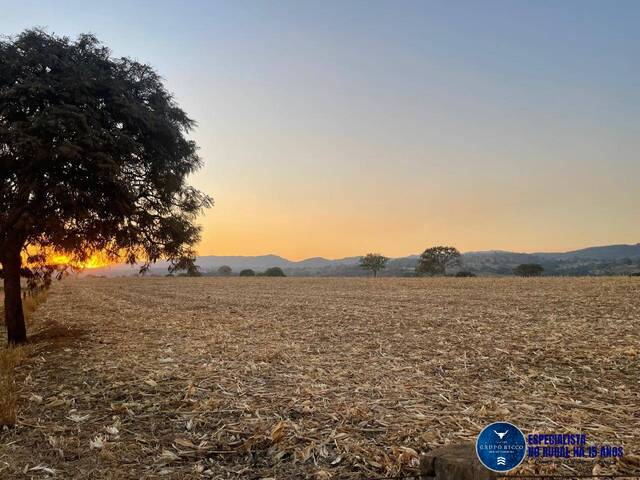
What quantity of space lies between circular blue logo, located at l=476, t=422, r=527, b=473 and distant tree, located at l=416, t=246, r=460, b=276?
120202 millimetres

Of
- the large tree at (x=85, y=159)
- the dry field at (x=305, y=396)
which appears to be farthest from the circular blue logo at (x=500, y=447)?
the large tree at (x=85, y=159)

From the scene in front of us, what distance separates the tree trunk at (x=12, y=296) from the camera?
13.0m

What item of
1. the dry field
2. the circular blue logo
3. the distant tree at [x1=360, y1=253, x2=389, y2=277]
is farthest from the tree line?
the circular blue logo

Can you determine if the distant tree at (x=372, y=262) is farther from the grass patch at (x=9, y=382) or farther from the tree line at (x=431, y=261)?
the grass patch at (x=9, y=382)

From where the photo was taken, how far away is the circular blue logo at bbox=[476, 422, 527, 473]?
2.76 m

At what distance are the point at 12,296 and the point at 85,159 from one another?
584cm

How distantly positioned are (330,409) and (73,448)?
3650mm

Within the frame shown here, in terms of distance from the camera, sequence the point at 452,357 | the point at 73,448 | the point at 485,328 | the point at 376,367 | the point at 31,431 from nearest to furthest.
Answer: the point at 73,448
the point at 31,431
the point at 376,367
the point at 452,357
the point at 485,328

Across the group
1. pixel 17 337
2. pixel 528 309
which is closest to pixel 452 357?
pixel 528 309

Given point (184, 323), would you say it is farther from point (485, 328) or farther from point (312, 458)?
point (312, 458)

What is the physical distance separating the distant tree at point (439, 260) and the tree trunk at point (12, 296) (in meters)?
113

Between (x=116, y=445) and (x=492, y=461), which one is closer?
(x=492, y=461)

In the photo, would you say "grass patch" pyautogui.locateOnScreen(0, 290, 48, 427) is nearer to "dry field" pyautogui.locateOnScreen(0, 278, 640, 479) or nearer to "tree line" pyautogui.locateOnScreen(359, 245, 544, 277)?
"dry field" pyautogui.locateOnScreen(0, 278, 640, 479)

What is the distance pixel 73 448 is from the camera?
5828mm
